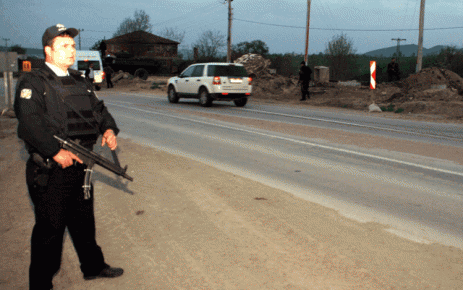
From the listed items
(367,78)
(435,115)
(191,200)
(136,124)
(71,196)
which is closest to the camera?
(71,196)

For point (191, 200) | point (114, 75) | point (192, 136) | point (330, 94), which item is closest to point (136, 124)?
point (192, 136)

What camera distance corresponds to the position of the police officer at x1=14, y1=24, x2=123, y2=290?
113 inches

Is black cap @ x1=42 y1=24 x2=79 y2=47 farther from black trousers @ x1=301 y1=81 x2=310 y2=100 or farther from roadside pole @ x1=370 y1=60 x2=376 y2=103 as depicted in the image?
black trousers @ x1=301 y1=81 x2=310 y2=100

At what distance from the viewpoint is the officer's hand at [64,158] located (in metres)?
2.86

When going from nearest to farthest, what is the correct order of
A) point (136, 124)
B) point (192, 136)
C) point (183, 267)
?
point (183, 267) → point (192, 136) → point (136, 124)

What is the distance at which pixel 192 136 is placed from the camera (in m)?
10.9

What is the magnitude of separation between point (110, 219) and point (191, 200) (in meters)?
1.02

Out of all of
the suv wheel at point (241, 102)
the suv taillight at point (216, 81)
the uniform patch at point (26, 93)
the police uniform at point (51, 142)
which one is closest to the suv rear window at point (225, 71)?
the suv taillight at point (216, 81)

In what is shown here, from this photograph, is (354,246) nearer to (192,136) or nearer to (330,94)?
(192,136)

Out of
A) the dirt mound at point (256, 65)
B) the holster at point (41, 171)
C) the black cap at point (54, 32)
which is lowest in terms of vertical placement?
the holster at point (41, 171)

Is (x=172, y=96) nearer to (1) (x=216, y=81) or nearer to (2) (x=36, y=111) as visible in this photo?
(1) (x=216, y=81)

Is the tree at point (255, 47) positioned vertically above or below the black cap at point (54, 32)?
above

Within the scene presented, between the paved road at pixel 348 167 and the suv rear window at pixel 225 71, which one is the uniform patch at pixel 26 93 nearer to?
the paved road at pixel 348 167

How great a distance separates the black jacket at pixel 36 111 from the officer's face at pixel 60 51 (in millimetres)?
78
